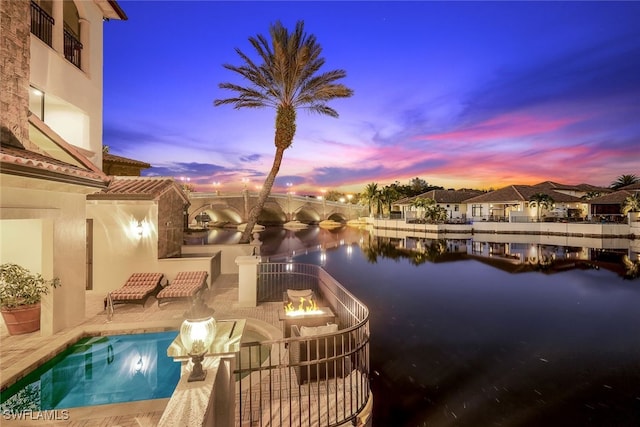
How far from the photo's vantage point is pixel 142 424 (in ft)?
14.5

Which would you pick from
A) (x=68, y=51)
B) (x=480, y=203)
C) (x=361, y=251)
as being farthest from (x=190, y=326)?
(x=480, y=203)

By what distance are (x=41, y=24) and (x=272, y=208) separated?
57848 millimetres

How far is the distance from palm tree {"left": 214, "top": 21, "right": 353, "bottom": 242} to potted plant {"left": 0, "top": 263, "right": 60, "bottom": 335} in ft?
34.8

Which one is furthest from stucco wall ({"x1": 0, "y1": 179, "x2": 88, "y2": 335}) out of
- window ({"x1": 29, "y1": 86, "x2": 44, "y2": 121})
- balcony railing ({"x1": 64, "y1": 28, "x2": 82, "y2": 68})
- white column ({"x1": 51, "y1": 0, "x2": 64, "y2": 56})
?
balcony railing ({"x1": 64, "y1": 28, "x2": 82, "y2": 68})

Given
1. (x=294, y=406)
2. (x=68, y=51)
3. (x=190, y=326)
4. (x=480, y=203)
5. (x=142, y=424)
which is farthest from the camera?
(x=480, y=203)

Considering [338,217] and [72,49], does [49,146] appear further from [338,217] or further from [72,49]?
[338,217]

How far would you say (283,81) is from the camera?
58.3 feet

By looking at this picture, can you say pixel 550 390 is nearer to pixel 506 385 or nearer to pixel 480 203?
pixel 506 385

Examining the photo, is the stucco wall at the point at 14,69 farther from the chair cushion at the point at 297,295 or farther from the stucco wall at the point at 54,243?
the chair cushion at the point at 297,295

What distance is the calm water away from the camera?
6707 millimetres

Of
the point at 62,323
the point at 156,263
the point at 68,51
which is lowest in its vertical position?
the point at 62,323

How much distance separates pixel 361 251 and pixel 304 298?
75.1ft

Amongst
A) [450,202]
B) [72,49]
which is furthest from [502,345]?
[450,202]

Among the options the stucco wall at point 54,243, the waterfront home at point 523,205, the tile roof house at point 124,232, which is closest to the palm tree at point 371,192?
the waterfront home at point 523,205
